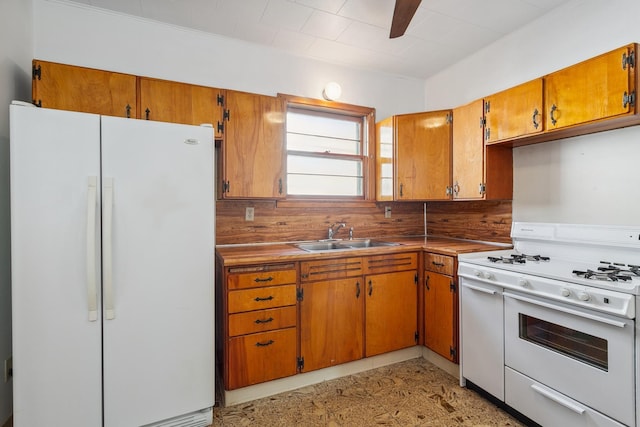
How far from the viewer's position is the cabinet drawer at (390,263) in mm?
2391

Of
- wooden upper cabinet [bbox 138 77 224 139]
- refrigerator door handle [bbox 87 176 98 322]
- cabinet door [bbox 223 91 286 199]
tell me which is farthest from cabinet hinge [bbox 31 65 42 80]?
cabinet door [bbox 223 91 286 199]

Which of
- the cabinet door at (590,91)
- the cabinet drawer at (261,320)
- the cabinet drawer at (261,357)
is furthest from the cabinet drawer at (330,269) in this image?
the cabinet door at (590,91)

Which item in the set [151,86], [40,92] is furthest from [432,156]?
[40,92]

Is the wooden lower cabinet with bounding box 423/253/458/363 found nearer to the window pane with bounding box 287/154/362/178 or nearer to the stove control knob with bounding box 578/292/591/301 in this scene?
the stove control knob with bounding box 578/292/591/301

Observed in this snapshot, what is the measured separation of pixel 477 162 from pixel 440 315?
1.26 m

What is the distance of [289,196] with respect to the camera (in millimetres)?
2803

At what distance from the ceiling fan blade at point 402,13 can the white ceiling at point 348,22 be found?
412 millimetres

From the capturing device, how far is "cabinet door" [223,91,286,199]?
235 centimetres

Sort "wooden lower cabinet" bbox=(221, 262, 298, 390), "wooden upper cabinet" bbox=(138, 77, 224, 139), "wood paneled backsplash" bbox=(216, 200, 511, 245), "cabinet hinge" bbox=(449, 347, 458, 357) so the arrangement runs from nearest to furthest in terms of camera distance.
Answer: "wooden lower cabinet" bbox=(221, 262, 298, 390), "wooden upper cabinet" bbox=(138, 77, 224, 139), "cabinet hinge" bbox=(449, 347, 458, 357), "wood paneled backsplash" bbox=(216, 200, 511, 245)

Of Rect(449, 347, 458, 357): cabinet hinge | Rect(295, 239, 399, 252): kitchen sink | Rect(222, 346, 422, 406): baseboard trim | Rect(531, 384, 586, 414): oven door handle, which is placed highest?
Rect(295, 239, 399, 252): kitchen sink

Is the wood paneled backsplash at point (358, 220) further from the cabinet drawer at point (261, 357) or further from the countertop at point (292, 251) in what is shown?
the cabinet drawer at point (261, 357)

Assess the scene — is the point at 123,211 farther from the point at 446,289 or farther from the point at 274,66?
the point at 446,289

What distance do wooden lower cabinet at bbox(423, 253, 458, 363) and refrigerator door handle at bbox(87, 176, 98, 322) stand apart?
2235 mm

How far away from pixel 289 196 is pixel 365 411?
5.73ft
